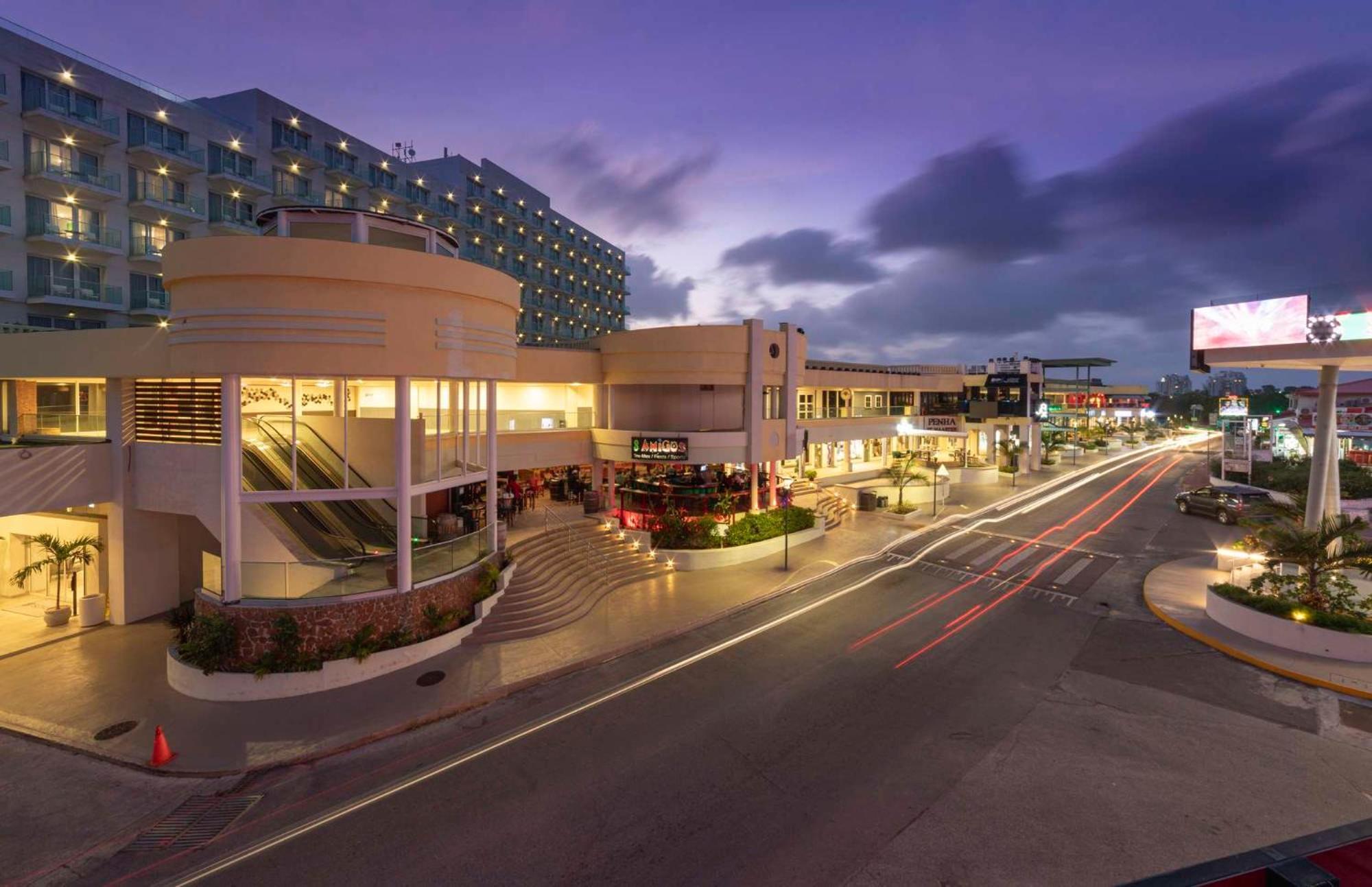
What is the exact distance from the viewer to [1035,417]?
5462 cm

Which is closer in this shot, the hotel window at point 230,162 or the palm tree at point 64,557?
the palm tree at point 64,557

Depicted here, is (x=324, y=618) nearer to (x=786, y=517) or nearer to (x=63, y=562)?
(x=63, y=562)

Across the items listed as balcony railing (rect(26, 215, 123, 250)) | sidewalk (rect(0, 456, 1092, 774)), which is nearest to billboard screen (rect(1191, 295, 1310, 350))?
sidewalk (rect(0, 456, 1092, 774))

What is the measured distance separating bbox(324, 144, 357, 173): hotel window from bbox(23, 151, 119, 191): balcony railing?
16.0m

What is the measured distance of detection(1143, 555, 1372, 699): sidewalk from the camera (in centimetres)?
1413

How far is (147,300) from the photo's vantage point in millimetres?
34031

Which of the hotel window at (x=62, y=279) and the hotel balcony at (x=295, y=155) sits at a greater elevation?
the hotel balcony at (x=295, y=155)

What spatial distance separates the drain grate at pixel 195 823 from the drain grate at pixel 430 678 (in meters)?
4.02

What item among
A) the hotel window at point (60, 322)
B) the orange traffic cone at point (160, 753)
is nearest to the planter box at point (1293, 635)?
the orange traffic cone at point (160, 753)

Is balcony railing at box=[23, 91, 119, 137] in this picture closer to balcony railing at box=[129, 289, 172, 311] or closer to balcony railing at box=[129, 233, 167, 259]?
balcony railing at box=[129, 233, 167, 259]

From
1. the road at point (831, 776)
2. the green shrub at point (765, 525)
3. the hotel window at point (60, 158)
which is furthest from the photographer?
the hotel window at point (60, 158)

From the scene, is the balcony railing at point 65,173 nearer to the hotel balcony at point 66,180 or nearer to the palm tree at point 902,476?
the hotel balcony at point 66,180

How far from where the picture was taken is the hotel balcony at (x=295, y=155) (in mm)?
42844

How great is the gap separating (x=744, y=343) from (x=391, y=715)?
2047 centimetres
